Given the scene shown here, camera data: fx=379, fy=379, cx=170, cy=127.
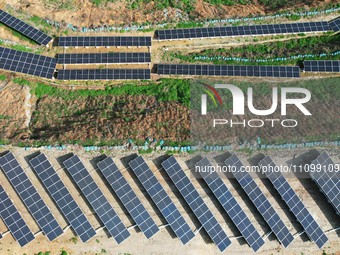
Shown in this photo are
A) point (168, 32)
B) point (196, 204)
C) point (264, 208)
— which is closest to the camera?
point (196, 204)

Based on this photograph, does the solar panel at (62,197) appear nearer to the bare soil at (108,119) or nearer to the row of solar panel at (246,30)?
the bare soil at (108,119)

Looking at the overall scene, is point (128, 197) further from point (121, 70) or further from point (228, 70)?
point (228, 70)

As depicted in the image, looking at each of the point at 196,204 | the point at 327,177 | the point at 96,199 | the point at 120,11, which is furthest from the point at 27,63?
the point at 327,177

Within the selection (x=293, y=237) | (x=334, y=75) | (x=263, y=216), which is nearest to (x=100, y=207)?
(x=263, y=216)

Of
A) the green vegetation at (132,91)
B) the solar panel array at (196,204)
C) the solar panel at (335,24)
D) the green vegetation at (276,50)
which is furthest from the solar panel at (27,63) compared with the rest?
the solar panel at (335,24)

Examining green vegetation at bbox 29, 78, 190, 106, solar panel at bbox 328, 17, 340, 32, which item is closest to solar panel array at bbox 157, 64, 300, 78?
Result: green vegetation at bbox 29, 78, 190, 106

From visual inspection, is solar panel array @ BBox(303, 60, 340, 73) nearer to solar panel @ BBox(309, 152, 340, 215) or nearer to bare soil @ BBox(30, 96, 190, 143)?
solar panel @ BBox(309, 152, 340, 215)
